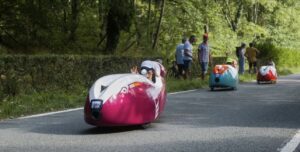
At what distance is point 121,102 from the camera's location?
880 centimetres

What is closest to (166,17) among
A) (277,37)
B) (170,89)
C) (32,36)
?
(32,36)

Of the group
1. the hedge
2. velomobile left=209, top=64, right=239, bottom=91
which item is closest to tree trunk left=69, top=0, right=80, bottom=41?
velomobile left=209, top=64, right=239, bottom=91

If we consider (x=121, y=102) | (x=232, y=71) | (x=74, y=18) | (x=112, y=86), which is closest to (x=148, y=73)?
(x=112, y=86)

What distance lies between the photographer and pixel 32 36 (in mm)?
24672

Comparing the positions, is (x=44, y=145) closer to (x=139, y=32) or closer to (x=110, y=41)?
(x=110, y=41)

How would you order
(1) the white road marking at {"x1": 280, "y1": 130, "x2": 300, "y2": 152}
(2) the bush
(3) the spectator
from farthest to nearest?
1. (2) the bush
2. (3) the spectator
3. (1) the white road marking at {"x1": 280, "y1": 130, "x2": 300, "y2": 152}

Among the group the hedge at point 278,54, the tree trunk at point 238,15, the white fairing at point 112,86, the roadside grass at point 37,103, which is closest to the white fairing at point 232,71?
the roadside grass at point 37,103

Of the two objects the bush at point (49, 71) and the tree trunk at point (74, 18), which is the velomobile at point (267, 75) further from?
the tree trunk at point (74, 18)

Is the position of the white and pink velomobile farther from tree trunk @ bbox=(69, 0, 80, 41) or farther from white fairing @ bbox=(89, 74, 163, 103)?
tree trunk @ bbox=(69, 0, 80, 41)

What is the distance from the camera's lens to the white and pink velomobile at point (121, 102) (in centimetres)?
866

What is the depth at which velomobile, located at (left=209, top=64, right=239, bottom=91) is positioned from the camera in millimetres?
18250

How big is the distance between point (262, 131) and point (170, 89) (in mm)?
9968

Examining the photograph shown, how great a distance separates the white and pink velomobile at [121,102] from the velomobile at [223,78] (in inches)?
347

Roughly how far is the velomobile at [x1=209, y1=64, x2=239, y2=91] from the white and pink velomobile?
8.80m
